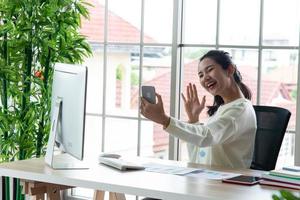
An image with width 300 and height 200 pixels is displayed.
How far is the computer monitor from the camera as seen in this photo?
291cm

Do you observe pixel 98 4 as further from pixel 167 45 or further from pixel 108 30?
pixel 167 45

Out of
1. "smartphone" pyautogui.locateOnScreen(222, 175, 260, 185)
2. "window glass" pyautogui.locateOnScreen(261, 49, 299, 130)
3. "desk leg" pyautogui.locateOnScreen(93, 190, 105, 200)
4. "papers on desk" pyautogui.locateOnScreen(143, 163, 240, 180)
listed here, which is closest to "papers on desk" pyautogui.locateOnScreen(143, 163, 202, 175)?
"papers on desk" pyautogui.locateOnScreen(143, 163, 240, 180)

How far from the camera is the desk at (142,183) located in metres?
2.48

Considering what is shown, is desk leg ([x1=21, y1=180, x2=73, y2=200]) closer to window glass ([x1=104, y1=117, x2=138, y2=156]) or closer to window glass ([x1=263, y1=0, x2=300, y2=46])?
window glass ([x1=104, y1=117, x2=138, y2=156])

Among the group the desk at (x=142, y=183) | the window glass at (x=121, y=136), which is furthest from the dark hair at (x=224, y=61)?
the window glass at (x=121, y=136)

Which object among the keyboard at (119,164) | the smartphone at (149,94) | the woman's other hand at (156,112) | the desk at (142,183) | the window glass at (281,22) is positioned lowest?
the desk at (142,183)

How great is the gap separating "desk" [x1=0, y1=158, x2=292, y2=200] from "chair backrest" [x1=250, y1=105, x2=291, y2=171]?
28cm

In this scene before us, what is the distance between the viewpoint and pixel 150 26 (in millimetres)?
4613

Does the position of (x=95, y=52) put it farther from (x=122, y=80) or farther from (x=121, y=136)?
(x=121, y=136)

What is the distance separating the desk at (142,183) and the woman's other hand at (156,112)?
27 cm

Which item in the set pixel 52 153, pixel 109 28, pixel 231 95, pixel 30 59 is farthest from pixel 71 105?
pixel 109 28

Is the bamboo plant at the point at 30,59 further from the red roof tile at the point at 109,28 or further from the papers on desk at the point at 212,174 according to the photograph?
the papers on desk at the point at 212,174

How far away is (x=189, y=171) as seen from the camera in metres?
2.99

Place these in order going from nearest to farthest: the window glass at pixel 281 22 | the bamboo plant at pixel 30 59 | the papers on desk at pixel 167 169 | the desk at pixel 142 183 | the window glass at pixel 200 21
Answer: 1. the desk at pixel 142 183
2. the papers on desk at pixel 167 169
3. the window glass at pixel 281 22
4. the bamboo plant at pixel 30 59
5. the window glass at pixel 200 21
